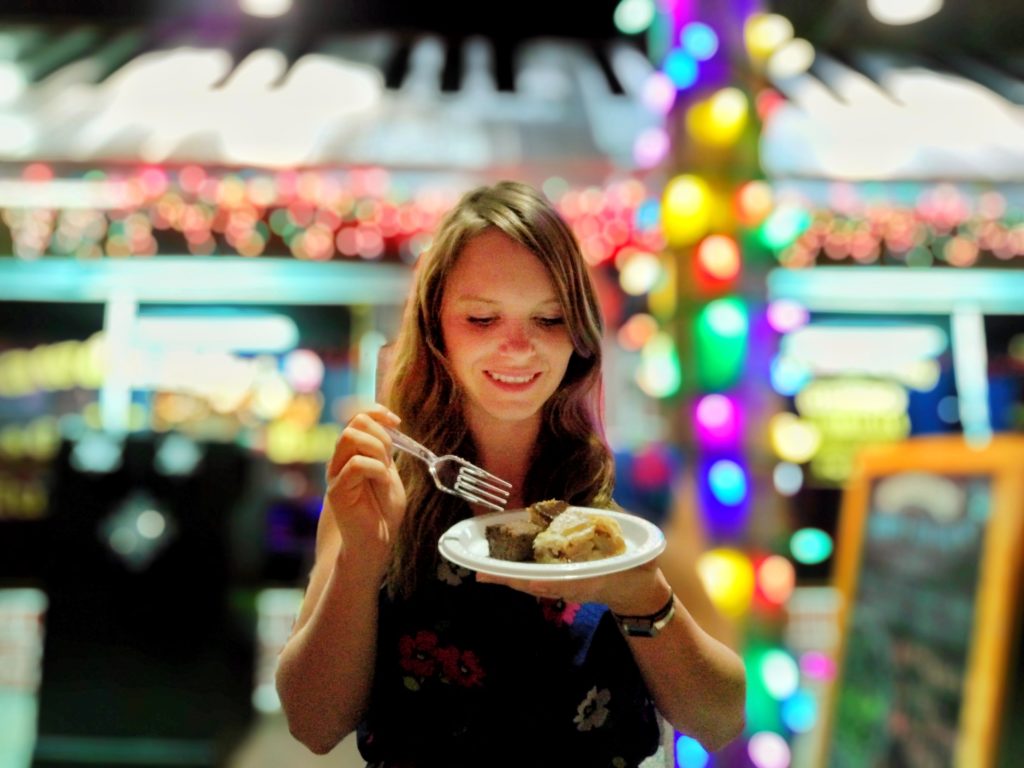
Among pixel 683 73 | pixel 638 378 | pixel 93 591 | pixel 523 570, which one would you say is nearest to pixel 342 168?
pixel 683 73

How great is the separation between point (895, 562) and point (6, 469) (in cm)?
314

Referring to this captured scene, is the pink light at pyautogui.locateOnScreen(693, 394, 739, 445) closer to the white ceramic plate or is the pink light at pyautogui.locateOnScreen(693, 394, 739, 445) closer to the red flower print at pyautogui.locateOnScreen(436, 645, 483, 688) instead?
the white ceramic plate

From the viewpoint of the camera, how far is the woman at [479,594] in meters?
0.78

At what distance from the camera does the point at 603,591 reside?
723 millimetres

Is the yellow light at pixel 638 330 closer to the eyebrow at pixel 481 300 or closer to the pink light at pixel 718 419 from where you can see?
the pink light at pixel 718 419

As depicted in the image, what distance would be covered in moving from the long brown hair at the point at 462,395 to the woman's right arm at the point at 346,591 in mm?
38

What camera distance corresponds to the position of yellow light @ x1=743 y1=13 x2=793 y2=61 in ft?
4.67

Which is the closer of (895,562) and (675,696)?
(675,696)

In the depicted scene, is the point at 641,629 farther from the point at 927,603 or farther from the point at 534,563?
the point at 927,603

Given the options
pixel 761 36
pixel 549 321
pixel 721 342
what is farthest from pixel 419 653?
pixel 761 36

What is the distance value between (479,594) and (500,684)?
94 mm

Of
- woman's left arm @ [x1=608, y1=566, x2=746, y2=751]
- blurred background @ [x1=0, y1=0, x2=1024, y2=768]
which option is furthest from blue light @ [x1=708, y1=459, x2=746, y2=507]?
woman's left arm @ [x1=608, y1=566, x2=746, y2=751]

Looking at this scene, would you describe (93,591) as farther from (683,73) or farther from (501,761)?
(683,73)

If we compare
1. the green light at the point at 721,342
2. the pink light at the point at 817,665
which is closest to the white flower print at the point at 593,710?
the green light at the point at 721,342
